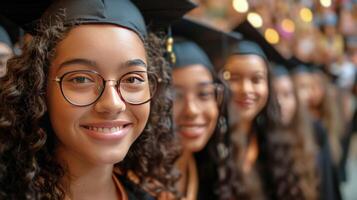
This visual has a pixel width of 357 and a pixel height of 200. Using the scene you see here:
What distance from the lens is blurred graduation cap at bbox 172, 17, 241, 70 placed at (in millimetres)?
1534

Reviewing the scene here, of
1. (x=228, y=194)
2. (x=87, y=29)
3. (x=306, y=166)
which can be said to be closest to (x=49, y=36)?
(x=87, y=29)

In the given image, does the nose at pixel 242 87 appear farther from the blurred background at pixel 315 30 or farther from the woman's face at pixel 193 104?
the blurred background at pixel 315 30

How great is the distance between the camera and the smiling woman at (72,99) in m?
0.95

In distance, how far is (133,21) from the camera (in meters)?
1.05

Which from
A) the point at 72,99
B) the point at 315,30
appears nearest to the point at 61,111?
the point at 72,99

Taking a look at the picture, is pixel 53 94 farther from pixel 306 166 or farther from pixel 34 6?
pixel 306 166

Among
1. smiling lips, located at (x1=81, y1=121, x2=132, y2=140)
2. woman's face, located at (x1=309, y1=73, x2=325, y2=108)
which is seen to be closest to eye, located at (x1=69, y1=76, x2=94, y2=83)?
smiling lips, located at (x1=81, y1=121, x2=132, y2=140)

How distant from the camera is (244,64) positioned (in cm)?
174

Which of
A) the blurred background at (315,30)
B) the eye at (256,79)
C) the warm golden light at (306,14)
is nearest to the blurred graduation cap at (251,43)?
the eye at (256,79)

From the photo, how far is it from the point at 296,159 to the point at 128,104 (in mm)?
1577

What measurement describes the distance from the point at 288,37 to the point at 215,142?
1882 millimetres

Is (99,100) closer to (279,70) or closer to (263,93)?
(263,93)

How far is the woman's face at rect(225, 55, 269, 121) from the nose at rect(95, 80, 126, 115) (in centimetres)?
86

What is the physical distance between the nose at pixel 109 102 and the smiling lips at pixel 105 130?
38mm
